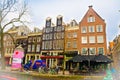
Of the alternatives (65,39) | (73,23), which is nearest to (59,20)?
(73,23)

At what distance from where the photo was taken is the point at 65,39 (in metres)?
41.8

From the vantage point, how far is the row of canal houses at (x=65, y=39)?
1497 inches

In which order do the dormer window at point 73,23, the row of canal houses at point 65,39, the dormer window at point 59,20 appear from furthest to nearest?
1. the dormer window at point 59,20
2. the dormer window at point 73,23
3. the row of canal houses at point 65,39

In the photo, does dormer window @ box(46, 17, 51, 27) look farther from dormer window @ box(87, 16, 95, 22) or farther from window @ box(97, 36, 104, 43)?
window @ box(97, 36, 104, 43)

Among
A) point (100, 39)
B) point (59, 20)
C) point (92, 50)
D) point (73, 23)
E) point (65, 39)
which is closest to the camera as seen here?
point (100, 39)

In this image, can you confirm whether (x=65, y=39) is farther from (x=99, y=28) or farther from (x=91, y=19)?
(x=99, y=28)

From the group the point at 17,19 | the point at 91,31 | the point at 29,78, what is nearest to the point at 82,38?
the point at 91,31

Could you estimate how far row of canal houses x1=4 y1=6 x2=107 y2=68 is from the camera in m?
38.0

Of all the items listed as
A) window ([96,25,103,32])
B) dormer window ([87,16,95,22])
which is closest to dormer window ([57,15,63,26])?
dormer window ([87,16,95,22])

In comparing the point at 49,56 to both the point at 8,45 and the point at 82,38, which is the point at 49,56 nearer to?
the point at 82,38

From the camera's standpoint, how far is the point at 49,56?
43438 mm

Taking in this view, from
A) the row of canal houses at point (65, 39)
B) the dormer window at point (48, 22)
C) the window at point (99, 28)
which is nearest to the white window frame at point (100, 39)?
the row of canal houses at point (65, 39)

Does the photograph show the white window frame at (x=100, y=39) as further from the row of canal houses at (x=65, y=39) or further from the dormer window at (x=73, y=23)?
the dormer window at (x=73, y=23)

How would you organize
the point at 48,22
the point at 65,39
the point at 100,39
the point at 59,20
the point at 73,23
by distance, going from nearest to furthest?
the point at 100,39 → the point at 65,39 → the point at 73,23 → the point at 59,20 → the point at 48,22
